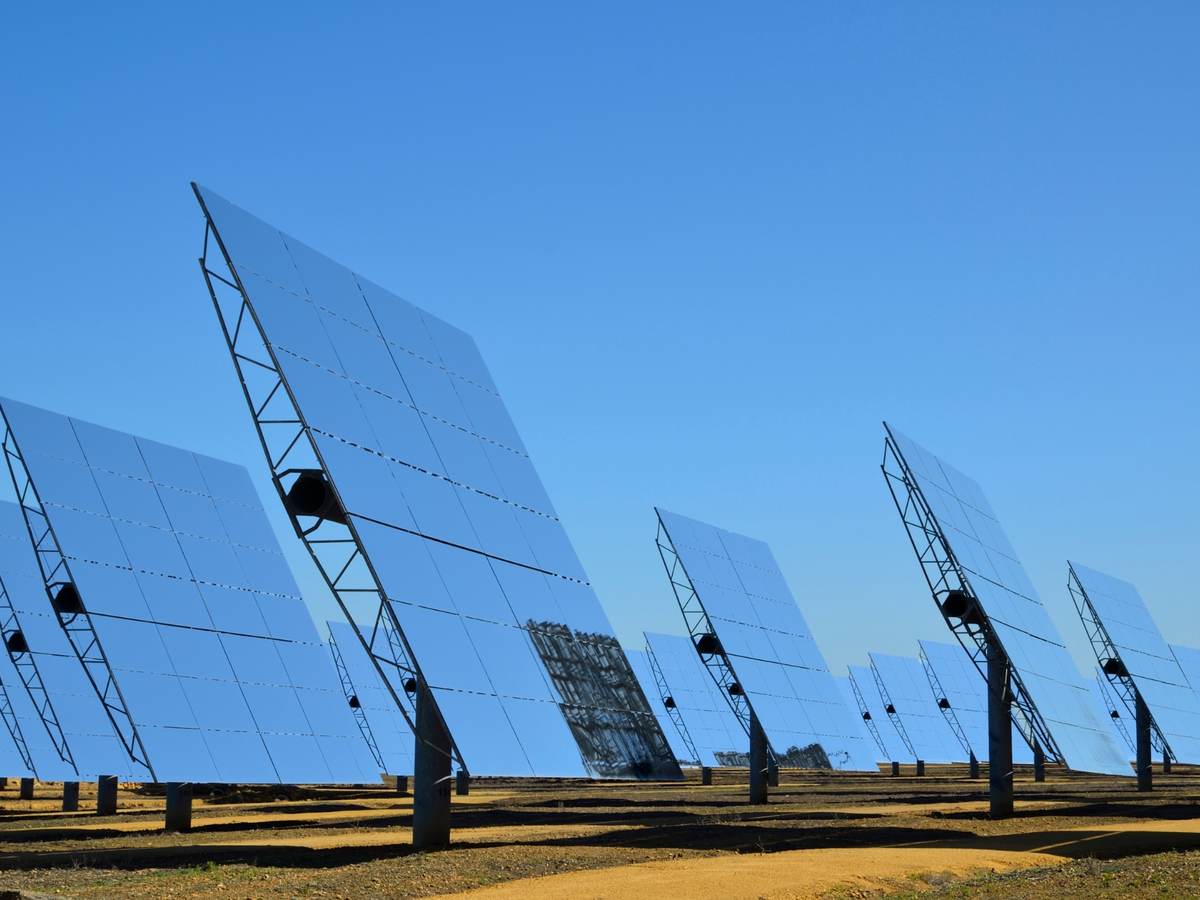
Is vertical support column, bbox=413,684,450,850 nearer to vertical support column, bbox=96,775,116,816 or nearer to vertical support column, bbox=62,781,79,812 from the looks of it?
vertical support column, bbox=96,775,116,816

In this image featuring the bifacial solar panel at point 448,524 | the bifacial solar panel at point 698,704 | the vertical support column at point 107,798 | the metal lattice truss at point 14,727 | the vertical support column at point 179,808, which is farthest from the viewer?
the bifacial solar panel at point 698,704

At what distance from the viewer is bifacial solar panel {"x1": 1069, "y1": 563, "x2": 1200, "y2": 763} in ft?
162

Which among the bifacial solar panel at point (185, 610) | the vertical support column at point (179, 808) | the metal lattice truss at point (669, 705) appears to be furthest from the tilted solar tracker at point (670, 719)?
the vertical support column at point (179, 808)

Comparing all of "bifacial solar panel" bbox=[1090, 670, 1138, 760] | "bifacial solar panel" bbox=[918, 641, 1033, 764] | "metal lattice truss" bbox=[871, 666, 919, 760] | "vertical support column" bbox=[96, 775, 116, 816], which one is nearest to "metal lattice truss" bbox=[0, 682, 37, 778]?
"vertical support column" bbox=[96, 775, 116, 816]

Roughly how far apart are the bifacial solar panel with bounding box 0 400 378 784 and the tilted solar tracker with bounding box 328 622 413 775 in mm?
16593

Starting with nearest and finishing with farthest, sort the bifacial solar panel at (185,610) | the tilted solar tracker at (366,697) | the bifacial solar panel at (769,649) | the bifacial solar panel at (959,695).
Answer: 1. the bifacial solar panel at (185,610)
2. the bifacial solar panel at (769,649)
3. the tilted solar tracker at (366,697)
4. the bifacial solar panel at (959,695)

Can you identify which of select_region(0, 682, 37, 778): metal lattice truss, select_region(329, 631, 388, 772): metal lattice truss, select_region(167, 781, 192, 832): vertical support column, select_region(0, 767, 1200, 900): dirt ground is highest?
select_region(329, 631, 388, 772): metal lattice truss

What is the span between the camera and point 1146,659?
52.8 metres

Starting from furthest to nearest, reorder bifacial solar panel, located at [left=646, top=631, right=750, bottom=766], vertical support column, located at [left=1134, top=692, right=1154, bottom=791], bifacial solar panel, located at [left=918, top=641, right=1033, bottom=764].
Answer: bifacial solar panel, located at [left=918, top=641, right=1033, bottom=764] → bifacial solar panel, located at [left=646, top=631, right=750, bottom=766] → vertical support column, located at [left=1134, top=692, right=1154, bottom=791]

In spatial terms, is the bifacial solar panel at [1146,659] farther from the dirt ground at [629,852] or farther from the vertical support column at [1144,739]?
the dirt ground at [629,852]

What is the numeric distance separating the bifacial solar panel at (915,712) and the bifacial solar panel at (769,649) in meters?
22.0

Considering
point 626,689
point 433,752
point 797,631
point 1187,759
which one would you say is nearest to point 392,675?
point 797,631

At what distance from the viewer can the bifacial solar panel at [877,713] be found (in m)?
67.7

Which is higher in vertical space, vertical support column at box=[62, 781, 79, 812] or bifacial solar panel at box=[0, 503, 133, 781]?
bifacial solar panel at box=[0, 503, 133, 781]
